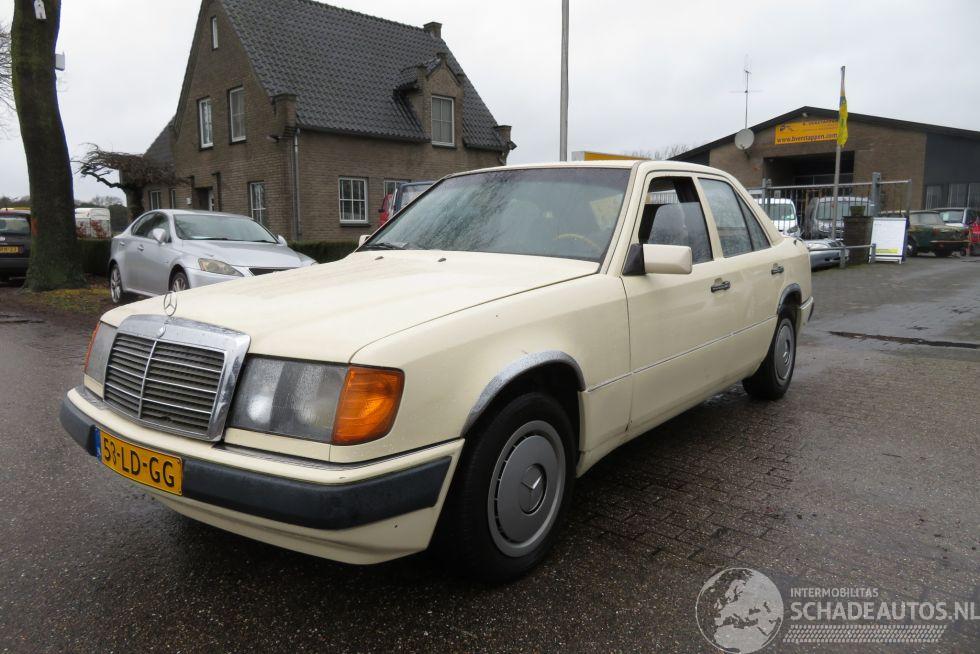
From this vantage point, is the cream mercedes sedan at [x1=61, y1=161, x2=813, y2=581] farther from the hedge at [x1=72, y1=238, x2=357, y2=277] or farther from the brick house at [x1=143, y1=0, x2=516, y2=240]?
the brick house at [x1=143, y1=0, x2=516, y2=240]

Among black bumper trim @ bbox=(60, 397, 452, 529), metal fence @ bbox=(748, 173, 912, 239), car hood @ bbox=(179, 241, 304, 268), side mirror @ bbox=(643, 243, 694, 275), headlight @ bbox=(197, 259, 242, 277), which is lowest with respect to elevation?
black bumper trim @ bbox=(60, 397, 452, 529)

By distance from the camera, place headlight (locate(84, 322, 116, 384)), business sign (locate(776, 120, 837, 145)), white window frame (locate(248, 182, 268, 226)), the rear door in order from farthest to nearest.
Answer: business sign (locate(776, 120, 837, 145)), white window frame (locate(248, 182, 268, 226)), the rear door, headlight (locate(84, 322, 116, 384))

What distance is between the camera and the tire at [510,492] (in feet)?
7.73

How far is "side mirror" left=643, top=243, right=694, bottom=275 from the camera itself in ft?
9.95

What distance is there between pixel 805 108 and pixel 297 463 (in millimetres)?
34126

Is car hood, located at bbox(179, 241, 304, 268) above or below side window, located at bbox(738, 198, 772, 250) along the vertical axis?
below

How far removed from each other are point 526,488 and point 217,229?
8.36 metres

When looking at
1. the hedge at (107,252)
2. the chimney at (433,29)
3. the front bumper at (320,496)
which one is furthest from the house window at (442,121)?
the front bumper at (320,496)

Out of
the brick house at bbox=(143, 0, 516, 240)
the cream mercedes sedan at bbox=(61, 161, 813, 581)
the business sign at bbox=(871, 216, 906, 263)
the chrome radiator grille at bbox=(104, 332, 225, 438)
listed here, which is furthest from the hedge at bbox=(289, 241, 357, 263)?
the chrome radiator grille at bbox=(104, 332, 225, 438)

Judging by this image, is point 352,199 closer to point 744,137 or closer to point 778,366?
point 744,137

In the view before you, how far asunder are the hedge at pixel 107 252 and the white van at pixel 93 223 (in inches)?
679

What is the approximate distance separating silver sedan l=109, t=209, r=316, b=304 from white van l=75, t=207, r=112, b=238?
25212mm

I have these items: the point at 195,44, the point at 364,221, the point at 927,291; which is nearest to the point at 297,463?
the point at 927,291

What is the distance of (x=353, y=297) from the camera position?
8.68ft
